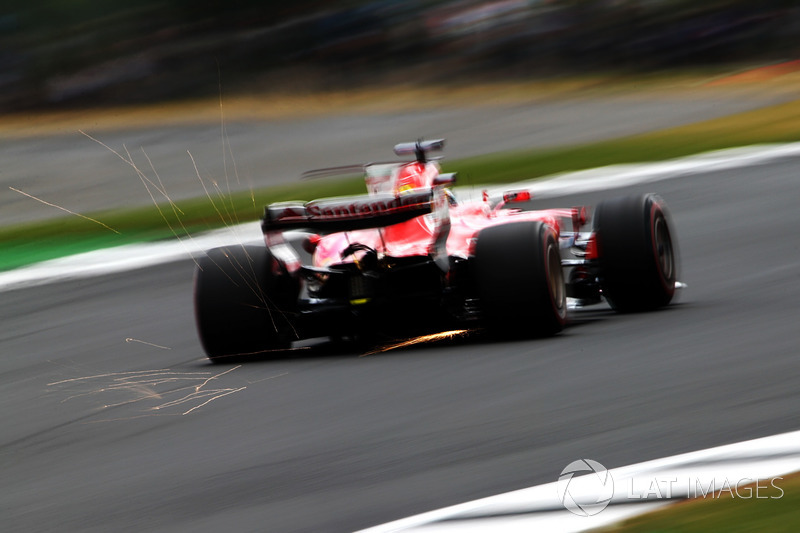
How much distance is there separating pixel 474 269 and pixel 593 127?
14837 mm

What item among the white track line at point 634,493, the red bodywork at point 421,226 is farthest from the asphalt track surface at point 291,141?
the white track line at point 634,493

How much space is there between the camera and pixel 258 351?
7.49 m

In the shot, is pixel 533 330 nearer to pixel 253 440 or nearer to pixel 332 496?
pixel 253 440

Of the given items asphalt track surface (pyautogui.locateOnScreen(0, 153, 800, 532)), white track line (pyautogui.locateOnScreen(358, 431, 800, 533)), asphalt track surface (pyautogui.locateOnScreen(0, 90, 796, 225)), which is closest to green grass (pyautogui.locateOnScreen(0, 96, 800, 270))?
asphalt track surface (pyautogui.locateOnScreen(0, 90, 796, 225))

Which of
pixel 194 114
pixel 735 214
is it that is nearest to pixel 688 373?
pixel 735 214

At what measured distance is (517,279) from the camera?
6.71 meters

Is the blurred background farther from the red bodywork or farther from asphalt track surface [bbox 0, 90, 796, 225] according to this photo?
the red bodywork

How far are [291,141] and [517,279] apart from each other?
1546 centimetres

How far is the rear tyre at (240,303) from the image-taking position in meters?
7.36

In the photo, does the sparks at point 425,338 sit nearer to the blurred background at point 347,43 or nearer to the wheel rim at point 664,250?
the wheel rim at point 664,250

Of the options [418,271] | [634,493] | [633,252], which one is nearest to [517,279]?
[418,271]

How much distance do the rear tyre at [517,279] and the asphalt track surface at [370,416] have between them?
0.52ft

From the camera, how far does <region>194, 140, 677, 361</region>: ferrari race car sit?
6812 mm

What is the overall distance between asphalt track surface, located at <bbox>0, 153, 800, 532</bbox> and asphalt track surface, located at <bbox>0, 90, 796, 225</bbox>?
11440mm
